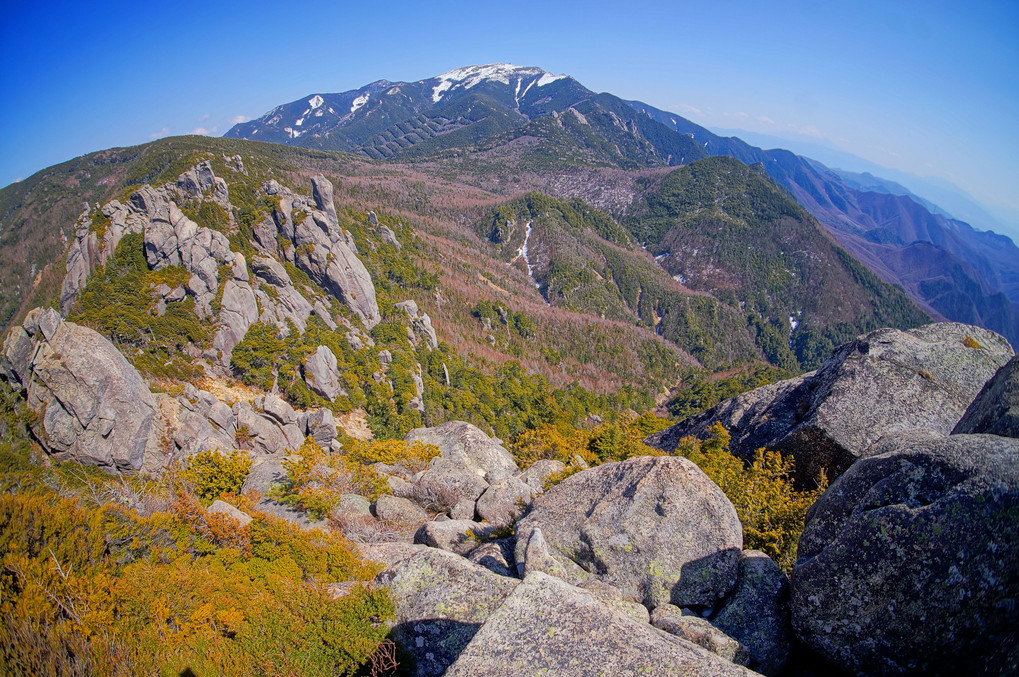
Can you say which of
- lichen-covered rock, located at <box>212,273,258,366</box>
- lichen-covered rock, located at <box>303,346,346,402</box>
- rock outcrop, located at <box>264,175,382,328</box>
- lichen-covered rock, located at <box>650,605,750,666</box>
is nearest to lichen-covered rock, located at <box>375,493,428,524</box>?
lichen-covered rock, located at <box>650,605,750,666</box>

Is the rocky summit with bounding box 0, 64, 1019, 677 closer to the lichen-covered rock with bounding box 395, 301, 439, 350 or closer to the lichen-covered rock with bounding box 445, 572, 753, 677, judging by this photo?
the lichen-covered rock with bounding box 445, 572, 753, 677

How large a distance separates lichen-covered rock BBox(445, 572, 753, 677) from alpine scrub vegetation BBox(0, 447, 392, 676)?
424 cm

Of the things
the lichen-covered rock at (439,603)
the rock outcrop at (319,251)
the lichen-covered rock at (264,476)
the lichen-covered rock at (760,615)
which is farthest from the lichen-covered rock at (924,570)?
the rock outcrop at (319,251)

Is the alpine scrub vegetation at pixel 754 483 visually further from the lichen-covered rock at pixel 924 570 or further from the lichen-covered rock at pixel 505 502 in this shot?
the lichen-covered rock at pixel 924 570

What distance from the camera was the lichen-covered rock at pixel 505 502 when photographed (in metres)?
16.8

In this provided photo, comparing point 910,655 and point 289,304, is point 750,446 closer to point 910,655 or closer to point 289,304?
point 910,655

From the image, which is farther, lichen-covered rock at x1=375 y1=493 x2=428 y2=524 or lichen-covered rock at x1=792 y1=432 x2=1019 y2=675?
lichen-covered rock at x1=375 y1=493 x2=428 y2=524

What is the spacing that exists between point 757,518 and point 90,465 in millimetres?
34234

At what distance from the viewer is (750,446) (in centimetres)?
1903

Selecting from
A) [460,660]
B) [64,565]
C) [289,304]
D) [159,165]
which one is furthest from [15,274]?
[460,660]

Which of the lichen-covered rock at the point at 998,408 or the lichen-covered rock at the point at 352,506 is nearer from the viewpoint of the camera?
the lichen-covered rock at the point at 998,408

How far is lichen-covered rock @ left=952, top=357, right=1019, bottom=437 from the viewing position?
31.7 ft

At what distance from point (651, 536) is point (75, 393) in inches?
1286

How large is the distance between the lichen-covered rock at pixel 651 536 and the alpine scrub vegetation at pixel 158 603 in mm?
4753
